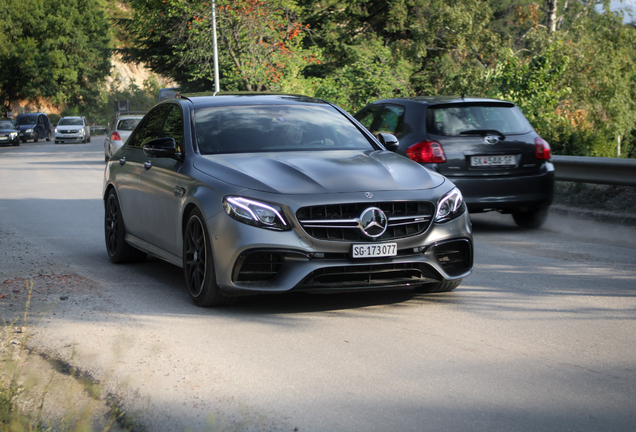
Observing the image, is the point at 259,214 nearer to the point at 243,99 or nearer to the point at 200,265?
the point at 200,265

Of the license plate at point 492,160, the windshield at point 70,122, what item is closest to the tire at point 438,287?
the license plate at point 492,160

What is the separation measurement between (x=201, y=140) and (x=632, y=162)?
6421mm

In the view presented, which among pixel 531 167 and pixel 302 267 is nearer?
pixel 302 267

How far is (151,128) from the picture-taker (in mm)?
7684

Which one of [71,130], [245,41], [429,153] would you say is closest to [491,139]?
[429,153]

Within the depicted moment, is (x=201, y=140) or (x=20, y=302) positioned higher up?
(x=201, y=140)

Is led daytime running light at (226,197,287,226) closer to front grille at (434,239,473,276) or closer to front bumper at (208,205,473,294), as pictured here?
front bumper at (208,205,473,294)

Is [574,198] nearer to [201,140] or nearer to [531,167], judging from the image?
[531,167]

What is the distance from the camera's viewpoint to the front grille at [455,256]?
5832mm

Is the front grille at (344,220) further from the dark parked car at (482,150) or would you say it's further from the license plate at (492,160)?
the license plate at (492,160)

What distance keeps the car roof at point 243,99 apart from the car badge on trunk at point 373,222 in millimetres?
2010

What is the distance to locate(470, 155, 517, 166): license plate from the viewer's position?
9703 millimetres

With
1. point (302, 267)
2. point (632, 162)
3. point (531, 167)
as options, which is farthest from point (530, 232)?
point (302, 267)

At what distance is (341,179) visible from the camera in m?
5.66
